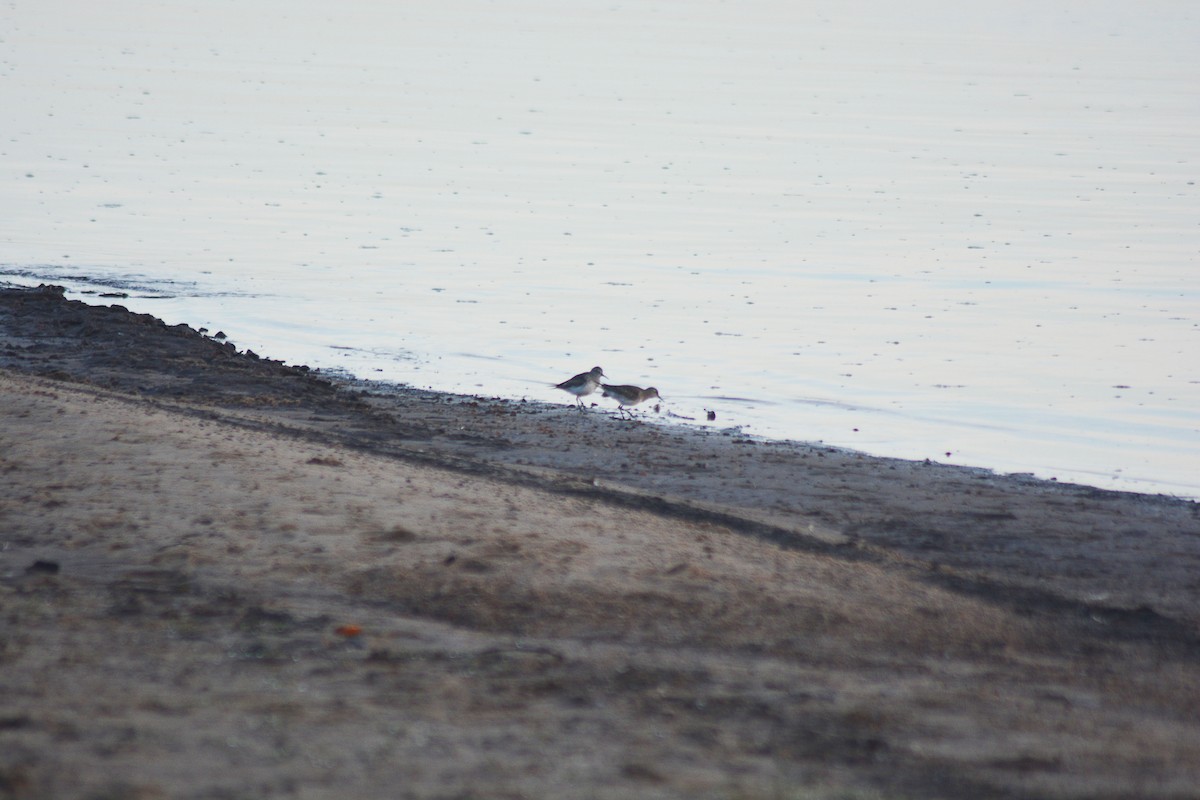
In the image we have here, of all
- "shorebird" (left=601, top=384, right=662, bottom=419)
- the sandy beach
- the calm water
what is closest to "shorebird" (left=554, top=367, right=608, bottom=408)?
"shorebird" (left=601, top=384, right=662, bottom=419)

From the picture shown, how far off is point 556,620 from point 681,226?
15445 mm

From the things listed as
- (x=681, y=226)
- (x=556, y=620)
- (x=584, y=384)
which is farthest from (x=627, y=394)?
(x=681, y=226)

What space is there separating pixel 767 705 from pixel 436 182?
20.3 m

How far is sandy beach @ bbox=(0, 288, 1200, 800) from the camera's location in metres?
4.79

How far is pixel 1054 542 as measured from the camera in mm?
8141

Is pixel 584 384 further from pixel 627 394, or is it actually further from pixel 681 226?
pixel 681 226

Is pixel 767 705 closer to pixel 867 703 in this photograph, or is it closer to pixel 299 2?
pixel 867 703

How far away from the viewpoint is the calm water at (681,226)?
12977mm

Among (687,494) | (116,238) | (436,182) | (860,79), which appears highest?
(860,79)

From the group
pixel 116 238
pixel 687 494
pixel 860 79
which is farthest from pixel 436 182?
pixel 860 79

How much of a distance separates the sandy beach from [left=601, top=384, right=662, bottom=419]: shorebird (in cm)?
131

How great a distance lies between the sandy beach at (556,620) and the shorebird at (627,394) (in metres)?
1.31

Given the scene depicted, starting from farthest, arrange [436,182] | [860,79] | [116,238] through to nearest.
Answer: [860,79] → [436,182] → [116,238]

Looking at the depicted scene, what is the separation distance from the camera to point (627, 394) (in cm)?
1134
